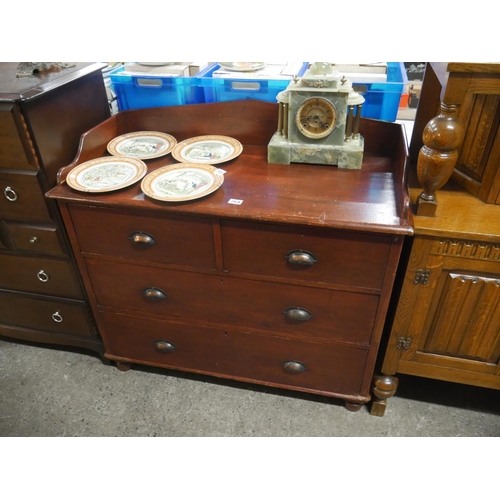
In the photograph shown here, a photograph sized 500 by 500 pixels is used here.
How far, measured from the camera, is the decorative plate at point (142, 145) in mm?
1529

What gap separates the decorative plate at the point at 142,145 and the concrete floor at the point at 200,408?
3.11ft

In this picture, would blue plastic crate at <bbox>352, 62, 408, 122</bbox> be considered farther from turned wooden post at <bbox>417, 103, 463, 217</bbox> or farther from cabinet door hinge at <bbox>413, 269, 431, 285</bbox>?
cabinet door hinge at <bbox>413, 269, 431, 285</bbox>

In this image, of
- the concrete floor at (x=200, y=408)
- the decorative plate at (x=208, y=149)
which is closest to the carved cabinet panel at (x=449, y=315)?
the concrete floor at (x=200, y=408)

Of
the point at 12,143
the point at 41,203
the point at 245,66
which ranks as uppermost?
the point at 245,66

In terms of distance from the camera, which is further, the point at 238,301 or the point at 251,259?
the point at 238,301

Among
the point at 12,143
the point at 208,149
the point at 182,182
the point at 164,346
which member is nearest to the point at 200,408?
the point at 164,346

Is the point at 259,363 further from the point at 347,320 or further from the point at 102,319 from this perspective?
the point at 102,319

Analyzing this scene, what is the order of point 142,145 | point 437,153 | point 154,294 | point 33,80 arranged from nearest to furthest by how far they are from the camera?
1. point 437,153
2. point 33,80
3. point 154,294
4. point 142,145

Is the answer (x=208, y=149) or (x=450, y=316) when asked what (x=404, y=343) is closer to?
(x=450, y=316)

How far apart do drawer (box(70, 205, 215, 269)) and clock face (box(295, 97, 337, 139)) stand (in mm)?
473

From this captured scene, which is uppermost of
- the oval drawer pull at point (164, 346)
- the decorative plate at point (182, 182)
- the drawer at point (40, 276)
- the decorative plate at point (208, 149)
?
the decorative plate at point (208, 149)

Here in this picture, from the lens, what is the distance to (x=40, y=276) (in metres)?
1.64

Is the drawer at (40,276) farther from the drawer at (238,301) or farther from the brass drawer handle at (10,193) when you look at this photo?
the brass drawer handle at (10,193)

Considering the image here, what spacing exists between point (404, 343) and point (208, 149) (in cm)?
99
